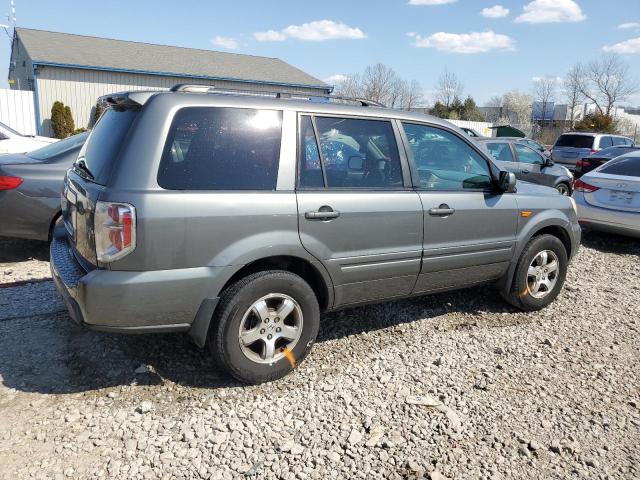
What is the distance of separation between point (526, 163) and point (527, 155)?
19.5 inches

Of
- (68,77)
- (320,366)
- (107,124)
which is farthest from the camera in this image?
(68,77)

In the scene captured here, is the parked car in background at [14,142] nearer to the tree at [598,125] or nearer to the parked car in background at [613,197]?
the parked car in background at [613,197]

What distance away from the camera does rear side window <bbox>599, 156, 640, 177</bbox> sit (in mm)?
7936

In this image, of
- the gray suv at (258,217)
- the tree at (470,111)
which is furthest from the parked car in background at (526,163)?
the tree at (470,111)

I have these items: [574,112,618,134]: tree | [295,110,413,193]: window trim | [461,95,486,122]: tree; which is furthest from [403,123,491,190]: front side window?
[461,95,486,122]: tree

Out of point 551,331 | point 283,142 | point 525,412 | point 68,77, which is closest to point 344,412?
point 525,412

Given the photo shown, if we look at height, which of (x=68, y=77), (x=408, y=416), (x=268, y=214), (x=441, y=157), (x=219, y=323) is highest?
(x=68, y=77)

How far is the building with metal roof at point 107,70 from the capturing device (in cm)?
2266

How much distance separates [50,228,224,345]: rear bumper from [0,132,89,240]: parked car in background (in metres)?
2.79

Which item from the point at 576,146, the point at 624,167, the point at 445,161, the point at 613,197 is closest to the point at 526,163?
the point at 624,167

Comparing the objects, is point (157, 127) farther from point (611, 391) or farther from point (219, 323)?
point (611, 391)

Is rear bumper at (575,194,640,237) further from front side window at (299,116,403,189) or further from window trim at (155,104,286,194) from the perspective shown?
window trim at (155,104,286,194)

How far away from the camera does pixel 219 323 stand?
3170 millimetres

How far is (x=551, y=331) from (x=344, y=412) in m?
2.35
